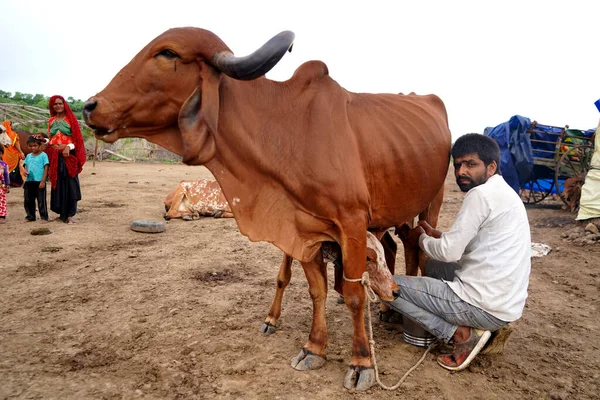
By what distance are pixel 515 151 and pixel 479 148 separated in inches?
351

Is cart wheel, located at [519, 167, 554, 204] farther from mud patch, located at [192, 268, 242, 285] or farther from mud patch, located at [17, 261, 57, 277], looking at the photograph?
mud patch, located at [17, 261, 57, 277]

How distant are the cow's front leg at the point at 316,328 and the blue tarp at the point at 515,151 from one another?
938 cm

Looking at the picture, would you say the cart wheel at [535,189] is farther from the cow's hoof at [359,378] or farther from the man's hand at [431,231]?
the cow's hoof at [359,378]

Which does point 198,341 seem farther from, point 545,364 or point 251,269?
point 545,364

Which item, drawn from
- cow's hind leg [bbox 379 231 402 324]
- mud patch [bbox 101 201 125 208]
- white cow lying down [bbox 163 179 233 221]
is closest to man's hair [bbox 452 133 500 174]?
cow's hind leg [bbox 379 231 402 324]

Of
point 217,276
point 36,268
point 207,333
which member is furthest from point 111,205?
point 207,333

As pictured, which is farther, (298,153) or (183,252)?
(183,252)

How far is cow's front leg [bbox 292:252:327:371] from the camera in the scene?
3160 mm

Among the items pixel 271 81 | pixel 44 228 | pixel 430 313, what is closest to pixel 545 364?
pixel 430 313

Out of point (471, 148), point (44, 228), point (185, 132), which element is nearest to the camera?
point (185, 132)

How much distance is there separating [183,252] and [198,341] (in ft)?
9.57

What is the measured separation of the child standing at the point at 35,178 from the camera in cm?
818

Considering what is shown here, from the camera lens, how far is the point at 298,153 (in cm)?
289

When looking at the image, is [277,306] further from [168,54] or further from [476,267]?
[168,54]
